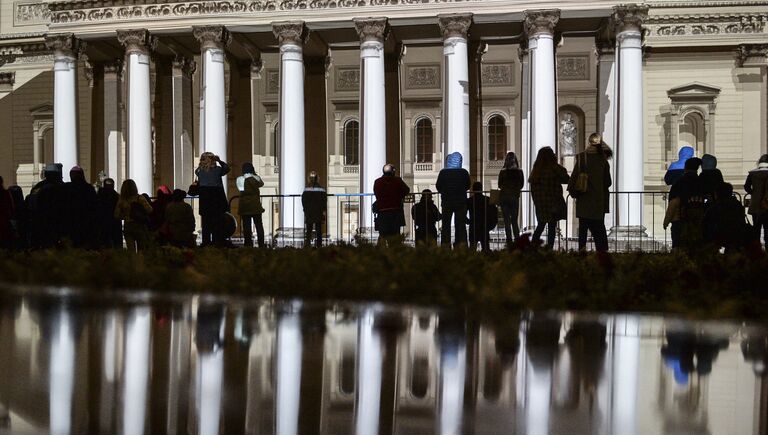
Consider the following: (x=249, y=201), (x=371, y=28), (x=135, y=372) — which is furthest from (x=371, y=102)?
(x=135, y=372)

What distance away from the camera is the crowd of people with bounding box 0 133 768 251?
41.6 feet

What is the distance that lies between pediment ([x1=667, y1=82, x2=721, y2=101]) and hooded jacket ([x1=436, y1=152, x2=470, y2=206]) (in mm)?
18563

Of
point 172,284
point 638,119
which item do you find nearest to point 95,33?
point 638,119

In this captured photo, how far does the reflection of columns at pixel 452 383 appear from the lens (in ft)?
9.43

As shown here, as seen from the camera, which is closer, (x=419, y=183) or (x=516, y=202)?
(x=516, y=202)

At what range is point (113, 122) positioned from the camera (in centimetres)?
3378

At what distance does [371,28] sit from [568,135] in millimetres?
9208

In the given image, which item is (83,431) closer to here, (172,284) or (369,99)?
(172,284)

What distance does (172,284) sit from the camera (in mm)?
7266

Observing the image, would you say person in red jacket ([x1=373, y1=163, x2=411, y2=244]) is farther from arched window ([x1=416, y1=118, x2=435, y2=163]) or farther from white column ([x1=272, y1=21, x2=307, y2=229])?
arched window ([x1=416, y1=118, x2=435, y2=163])

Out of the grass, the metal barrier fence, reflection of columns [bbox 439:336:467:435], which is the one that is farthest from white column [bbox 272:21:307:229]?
reflection of columns [bbox 439:336:467:435]

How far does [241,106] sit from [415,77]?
7405mm

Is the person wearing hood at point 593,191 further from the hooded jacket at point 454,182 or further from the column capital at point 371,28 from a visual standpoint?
the column capital at point 371,28

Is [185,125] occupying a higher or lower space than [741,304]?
higher
